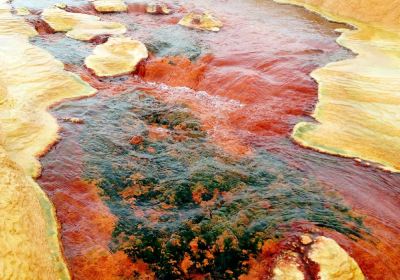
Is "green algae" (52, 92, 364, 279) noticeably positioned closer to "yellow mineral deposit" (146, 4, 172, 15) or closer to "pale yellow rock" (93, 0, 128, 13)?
"yellow mineral deposit" (146, 4, 172, 15)

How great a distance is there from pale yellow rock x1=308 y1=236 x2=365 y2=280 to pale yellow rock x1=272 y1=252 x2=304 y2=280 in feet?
0.62

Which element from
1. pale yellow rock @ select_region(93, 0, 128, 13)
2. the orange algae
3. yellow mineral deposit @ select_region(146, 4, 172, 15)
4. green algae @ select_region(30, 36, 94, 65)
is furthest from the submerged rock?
the orange algae

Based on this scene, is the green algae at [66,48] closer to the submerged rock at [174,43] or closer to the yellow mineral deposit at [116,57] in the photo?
the yellow mineral deposit at [116,57]

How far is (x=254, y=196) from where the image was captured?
5230 millimetres

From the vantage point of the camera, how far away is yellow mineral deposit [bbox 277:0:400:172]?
253 inches

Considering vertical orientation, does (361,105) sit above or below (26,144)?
above

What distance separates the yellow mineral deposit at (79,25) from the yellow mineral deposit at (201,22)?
2.21m

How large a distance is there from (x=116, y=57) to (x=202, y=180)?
5628 millimetres

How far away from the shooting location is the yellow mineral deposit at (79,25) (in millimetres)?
11484

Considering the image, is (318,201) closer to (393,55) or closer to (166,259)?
(166,259)

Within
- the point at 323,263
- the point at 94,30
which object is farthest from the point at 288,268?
the point at 94,30

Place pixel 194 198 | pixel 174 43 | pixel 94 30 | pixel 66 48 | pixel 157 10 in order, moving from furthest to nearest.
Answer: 1. pixel 157 10
2. pixel 94 30
3. pixel 174 43
4. pixel 66 48
5. pixel 194 198

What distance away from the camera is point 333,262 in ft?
13.8

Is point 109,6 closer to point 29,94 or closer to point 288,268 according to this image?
point 29,94
